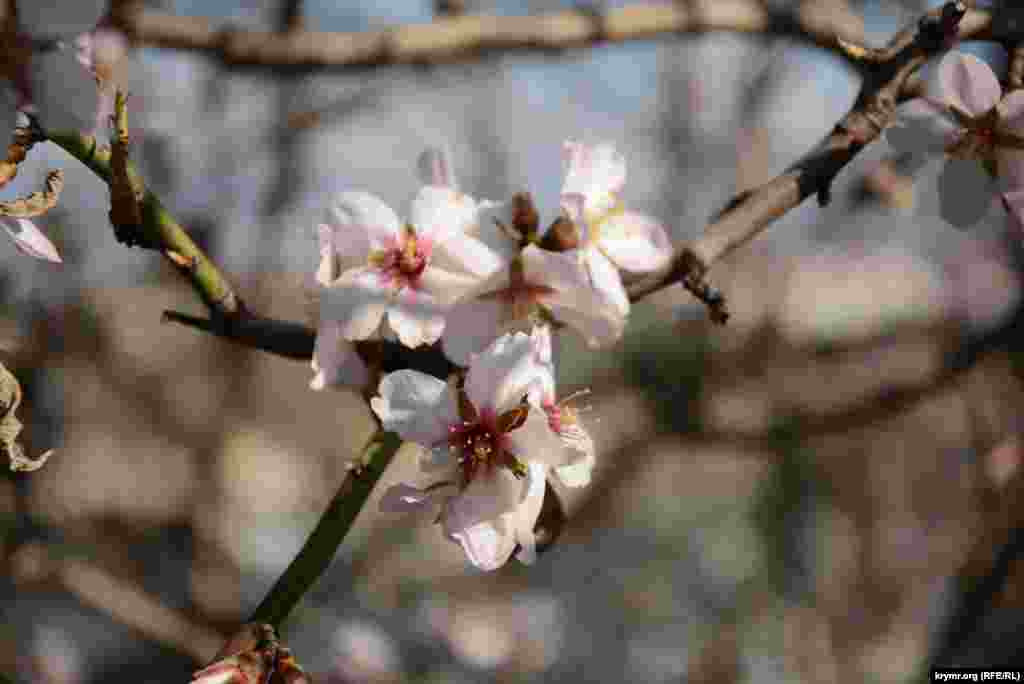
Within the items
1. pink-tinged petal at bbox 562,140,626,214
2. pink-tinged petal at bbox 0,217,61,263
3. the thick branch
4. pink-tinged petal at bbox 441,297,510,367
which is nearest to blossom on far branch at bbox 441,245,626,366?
pink-tinged petal at bbox 441,297,510,367

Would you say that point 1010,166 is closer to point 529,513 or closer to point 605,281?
point 605,281

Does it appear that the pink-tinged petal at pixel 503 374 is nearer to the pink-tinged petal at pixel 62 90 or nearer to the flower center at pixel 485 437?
the flower center at pixel 485 437

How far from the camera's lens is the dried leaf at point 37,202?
0.52m

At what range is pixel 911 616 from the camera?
9.88 ft

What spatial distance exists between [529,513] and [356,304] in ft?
0.52

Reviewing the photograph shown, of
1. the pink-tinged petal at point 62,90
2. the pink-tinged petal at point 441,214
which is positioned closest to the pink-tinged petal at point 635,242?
the pink-tinged petal at point 441,214

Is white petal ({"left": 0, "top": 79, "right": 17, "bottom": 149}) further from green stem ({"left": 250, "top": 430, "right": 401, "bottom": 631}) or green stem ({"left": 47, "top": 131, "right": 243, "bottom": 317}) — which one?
green stem ({"left": 250, "top": 430, "right": 401, "bottom": 631})

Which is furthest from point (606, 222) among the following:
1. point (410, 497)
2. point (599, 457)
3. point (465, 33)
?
point (599, 457)

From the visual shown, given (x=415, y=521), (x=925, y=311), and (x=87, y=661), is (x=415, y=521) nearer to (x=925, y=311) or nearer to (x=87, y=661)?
(x=87, y=661)

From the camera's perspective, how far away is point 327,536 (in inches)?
21.8

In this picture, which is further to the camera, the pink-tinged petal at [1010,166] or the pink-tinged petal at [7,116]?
the pink-tinged petal at [1010,166]

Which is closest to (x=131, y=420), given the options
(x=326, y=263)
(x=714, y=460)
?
(x=714, y=460)

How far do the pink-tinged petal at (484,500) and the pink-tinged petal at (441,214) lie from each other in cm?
14

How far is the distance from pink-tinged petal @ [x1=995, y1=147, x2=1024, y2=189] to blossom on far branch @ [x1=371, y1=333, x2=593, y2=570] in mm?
359
